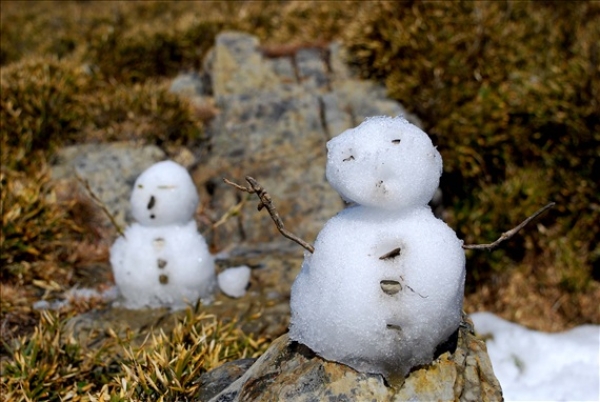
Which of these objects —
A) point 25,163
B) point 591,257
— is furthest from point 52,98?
point 591,257

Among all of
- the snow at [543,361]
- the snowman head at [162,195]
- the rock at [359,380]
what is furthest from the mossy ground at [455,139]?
the rock at [359,380]

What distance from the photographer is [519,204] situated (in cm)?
635

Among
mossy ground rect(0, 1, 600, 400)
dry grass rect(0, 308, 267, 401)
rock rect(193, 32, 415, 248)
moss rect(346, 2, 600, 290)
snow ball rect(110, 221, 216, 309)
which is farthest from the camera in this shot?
moss rect(346, 2, 600, 290)

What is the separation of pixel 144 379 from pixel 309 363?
3.73 ft

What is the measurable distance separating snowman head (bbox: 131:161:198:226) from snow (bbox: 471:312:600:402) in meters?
2.66

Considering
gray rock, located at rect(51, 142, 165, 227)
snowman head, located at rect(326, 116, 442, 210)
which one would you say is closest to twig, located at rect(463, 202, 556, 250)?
snowman head, located at rect(326, 116, 442, 210)

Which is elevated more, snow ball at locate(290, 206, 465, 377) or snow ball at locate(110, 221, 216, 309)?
snow ball at locate(290, 206, 465, 377)

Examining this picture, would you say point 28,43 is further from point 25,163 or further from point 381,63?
point 381,63

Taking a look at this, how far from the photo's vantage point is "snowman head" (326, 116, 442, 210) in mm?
1939

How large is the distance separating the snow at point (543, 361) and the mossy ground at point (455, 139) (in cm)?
60

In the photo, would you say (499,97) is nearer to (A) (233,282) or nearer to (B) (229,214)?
(B) (229,214)

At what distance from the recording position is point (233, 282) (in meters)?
4.47

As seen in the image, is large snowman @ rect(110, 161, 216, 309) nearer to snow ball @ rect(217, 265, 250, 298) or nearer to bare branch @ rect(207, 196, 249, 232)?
snow ball @ rect(217, 265, 250, 298)

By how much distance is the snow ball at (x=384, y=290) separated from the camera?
195cm
